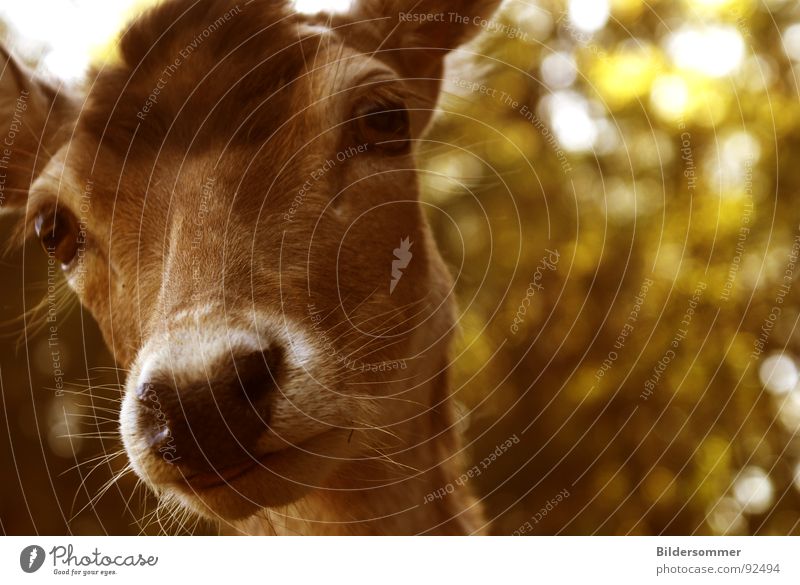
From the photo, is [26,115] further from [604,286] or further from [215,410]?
[604,286]

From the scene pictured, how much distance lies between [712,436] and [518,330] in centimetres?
150

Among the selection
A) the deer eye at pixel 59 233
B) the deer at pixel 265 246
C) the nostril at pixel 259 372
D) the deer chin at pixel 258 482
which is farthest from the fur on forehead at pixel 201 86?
the deer chin at pixel 258 482

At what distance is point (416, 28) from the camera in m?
2.47

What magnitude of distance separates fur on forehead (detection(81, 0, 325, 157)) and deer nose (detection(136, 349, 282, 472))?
78 centimetres

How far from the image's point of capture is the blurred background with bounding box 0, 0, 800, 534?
9.27 feet

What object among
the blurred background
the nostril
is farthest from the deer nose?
the blurred background

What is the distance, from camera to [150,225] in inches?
86.8

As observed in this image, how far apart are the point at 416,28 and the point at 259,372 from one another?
134cm

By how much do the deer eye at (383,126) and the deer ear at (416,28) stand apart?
21 cm

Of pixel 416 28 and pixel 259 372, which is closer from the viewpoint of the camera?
pixel 259 372

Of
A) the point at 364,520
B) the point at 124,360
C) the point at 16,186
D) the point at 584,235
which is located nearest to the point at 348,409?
the point at 364,520

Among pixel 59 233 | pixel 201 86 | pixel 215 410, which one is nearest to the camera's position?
pixel 215 410

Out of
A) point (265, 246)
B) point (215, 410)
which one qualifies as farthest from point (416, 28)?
point (215, 410)

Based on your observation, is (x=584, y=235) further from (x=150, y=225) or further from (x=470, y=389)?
(x=150, y=225)
